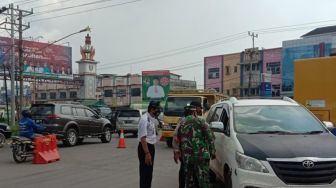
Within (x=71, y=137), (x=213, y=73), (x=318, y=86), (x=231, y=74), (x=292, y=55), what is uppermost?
(x=292, y=55)

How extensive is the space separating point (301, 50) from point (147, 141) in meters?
54.1

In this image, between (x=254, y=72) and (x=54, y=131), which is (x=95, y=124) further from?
(x=254, y=72)

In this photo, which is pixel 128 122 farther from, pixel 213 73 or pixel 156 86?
pixel 213 73

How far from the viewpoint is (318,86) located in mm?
12414

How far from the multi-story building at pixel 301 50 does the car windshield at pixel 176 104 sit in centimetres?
3965

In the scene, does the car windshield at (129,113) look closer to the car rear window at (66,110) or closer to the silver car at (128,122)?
the silver car at (128,122)

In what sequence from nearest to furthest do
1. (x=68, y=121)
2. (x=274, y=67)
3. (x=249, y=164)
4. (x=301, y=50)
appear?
(x=249, y=164)
(x=68, y=121)
(x=301, y=50)
(x=274, y=67)

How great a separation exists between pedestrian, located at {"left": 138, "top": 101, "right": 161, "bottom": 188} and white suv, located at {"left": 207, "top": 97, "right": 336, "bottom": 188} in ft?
3.46

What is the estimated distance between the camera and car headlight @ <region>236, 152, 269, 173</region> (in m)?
6.58

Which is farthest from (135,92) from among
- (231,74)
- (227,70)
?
(231,74)

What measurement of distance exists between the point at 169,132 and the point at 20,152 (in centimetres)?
661

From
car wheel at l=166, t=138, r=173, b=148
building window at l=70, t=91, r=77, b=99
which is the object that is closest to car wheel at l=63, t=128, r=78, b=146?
car wheel at l=166, t=138, r=173, b=148

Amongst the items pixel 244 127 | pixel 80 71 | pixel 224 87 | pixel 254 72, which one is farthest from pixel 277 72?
pixel 244 127

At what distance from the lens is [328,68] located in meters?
12.2
